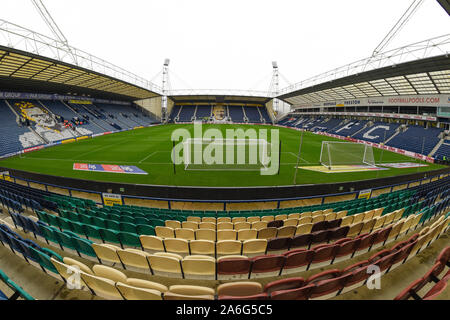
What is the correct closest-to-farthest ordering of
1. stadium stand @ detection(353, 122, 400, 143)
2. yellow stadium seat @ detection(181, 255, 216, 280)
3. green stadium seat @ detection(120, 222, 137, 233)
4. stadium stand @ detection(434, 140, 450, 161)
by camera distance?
yellow stadium seat @ detection(181, 255, 216, 280)
green stadium seat @ detection(120, 222, 137, 233)
stadium stand @ detection(434, 140, 450, 161)
stadium stand @ detection(353, 122, 400, 143)

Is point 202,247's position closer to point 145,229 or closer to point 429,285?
point 145,229

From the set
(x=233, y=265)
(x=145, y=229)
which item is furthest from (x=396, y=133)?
(x=145, y=229)

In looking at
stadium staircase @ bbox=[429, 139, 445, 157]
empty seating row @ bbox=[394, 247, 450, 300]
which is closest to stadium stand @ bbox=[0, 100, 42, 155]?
empty seating row @ bbox=[394, 247, 450, 300]

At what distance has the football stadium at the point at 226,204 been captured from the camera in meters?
3.52

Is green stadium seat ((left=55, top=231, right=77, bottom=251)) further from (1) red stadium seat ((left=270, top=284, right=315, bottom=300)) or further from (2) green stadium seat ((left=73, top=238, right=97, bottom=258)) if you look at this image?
(1) red stadium seat ((left=270, top=284, right=315, bottom=300))

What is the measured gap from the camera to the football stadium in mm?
3520

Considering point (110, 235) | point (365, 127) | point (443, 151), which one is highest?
point (365, 127)

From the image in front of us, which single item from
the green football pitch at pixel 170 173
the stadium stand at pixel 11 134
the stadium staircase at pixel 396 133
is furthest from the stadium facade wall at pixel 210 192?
the stadium staircase at pixel 396 133

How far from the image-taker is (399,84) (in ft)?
92.0

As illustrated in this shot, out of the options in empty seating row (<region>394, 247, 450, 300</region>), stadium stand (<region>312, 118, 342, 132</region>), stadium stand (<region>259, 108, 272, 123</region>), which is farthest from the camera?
stadium stand (<region>259, 108, 272, 123</region>)

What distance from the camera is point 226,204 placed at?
33.0 ft

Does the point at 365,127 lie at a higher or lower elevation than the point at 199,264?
higher

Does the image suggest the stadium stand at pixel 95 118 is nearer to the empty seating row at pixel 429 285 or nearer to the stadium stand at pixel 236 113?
the stadium stand at pixel 236 113
